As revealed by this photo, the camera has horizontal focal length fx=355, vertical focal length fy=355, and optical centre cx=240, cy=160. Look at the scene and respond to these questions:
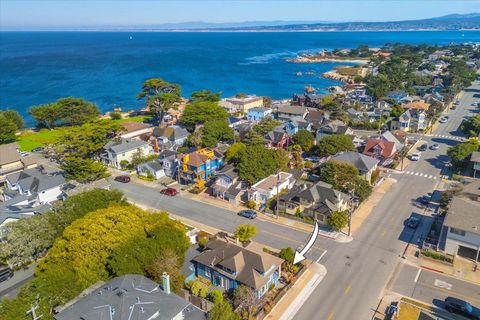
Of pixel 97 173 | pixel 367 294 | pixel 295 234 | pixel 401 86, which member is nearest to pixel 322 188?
pixel 295 234

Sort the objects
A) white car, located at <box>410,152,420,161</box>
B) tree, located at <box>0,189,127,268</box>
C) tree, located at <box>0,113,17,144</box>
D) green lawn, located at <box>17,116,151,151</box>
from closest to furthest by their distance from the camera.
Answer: tree, located at <box>0,189,127,268</box> < white car, located at <box>410,152,420,161</box> < tree, located at <box>0,113,17,144</box> < green lawn, located at <box>17,116,151,151</box>

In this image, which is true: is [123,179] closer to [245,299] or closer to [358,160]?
[245,299]

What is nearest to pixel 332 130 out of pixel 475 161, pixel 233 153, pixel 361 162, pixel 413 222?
pixel 361 162

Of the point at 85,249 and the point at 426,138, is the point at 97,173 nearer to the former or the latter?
the point at 85,249

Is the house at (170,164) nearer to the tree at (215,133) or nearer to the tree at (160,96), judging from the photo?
the tree at (215,133)

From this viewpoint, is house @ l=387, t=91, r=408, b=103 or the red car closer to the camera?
the red car

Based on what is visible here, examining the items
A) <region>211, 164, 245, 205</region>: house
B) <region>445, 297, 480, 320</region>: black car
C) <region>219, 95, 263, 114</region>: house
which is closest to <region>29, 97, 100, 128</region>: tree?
<region>219, 95, 263, 114</region>: house

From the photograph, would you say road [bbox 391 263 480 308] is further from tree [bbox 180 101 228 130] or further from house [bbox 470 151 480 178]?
tree [bbox 180 101 228 130]
